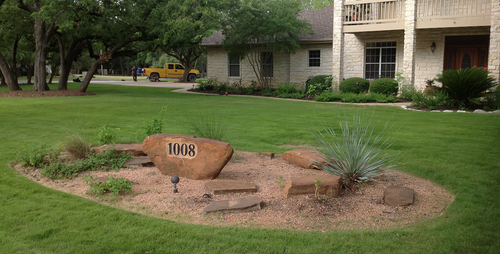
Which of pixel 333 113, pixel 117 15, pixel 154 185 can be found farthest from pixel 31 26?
pixel 154 185

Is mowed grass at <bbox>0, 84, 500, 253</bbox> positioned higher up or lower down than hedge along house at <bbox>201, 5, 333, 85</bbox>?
lower down

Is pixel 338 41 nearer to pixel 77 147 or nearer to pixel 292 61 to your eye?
pixel 292 61

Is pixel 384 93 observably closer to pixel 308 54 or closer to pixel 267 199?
pixel 308 54

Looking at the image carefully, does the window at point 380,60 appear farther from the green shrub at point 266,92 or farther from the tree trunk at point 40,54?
the tree trunk at point 40,54

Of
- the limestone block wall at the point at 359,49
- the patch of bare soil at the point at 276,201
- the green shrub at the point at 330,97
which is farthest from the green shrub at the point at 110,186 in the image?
the limestone block wall at the point at 359,49

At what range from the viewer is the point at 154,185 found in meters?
5.41

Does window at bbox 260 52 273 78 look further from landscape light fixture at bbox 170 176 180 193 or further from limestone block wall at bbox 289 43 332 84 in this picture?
landscape light fixture at bbox 170 176 180 193

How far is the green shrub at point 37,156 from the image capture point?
20.1 ft

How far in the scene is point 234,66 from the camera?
2767 cm

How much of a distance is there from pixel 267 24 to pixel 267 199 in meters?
18.3

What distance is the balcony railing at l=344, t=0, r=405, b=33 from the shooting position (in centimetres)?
1958

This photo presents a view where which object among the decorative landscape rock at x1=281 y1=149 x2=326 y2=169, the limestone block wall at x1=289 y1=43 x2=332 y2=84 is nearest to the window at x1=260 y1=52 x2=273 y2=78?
the limestone block wall at x1=289 y1=43 x2=332 y2=84

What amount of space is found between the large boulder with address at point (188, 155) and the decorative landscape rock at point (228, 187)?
0.28m

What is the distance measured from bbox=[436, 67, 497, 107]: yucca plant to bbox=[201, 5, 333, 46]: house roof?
9.57m
